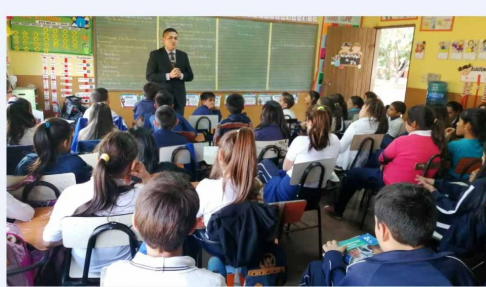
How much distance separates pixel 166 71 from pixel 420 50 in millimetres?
4117

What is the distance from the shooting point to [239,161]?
175 cm

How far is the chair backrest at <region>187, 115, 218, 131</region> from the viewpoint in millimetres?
4012

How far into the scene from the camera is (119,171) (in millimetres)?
1694

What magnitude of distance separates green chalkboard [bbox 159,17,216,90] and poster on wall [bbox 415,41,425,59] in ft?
10.9

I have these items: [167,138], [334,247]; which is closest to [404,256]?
[334,247]

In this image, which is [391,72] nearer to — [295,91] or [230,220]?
[295,91]

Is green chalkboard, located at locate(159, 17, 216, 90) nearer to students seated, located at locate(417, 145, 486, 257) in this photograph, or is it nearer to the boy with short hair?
students seated, located at locate(417, 145, 486, 257)

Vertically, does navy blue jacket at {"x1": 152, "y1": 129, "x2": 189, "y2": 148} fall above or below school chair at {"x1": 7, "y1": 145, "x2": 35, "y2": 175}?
above

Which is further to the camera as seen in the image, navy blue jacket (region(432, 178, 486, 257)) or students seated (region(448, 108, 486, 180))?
students seated (region(448, 108, 486, 180))

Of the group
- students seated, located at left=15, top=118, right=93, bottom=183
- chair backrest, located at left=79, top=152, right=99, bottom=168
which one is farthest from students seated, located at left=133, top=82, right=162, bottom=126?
students seated, located at left=15, top=118, right=93, bottom=183

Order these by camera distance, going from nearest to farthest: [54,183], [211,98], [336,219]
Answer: [54,183] < [336,219] < [211,98]

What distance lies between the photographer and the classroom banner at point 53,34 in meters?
4.76
